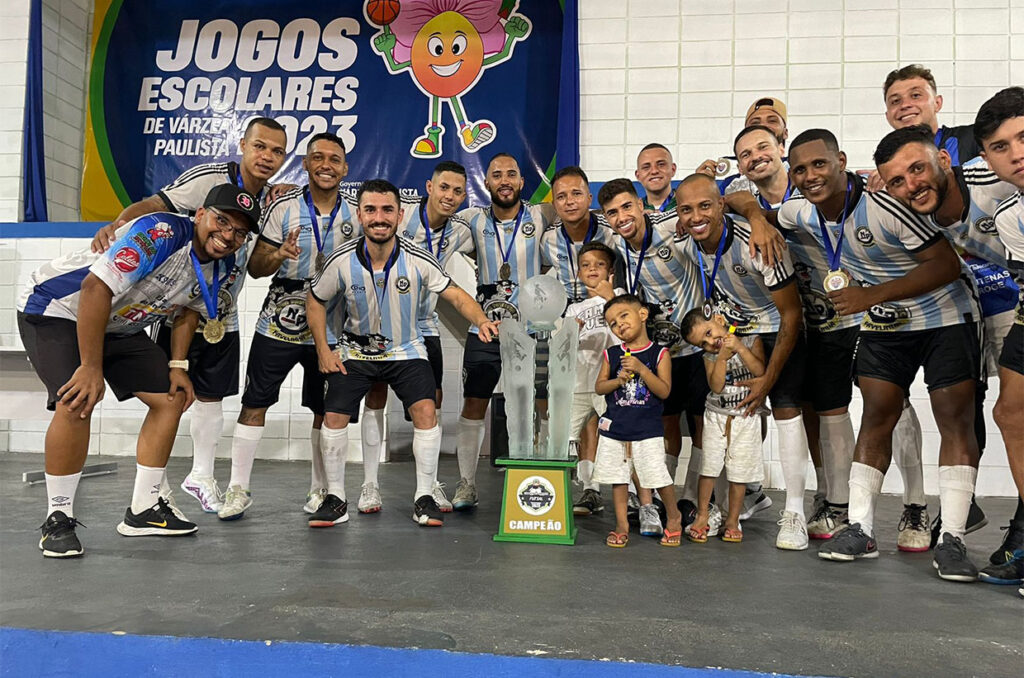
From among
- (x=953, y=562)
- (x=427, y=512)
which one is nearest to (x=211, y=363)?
(x=427, y=512)

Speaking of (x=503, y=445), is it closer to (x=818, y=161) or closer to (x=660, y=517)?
(x=660, y=517)

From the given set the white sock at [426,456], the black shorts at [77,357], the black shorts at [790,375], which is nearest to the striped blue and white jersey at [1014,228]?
the black shorts at [790,375]

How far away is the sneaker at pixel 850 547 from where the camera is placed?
2.71 meters

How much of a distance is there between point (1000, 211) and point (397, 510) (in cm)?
274

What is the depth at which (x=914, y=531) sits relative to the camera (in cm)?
297

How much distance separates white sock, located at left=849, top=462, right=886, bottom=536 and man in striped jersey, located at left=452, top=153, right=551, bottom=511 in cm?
167

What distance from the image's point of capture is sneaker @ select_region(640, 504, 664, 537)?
122 inches

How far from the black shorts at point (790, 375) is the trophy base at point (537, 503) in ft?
2.97

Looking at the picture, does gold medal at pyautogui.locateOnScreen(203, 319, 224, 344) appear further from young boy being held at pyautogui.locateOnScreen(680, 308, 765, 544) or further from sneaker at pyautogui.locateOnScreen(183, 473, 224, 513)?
young boy being held at pyautogui.locateOnScreen(680, 308, 765, 544)

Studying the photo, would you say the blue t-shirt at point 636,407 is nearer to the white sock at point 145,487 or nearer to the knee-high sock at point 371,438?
the knee-high sock at point 371,438

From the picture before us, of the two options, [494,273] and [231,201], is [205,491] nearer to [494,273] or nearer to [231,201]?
[231,201]

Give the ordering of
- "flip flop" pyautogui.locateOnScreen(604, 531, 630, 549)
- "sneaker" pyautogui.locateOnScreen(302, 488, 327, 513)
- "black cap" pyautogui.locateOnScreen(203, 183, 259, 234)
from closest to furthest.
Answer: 1. "black cap" pyautogui.locateOnScreen(203, 183, 259, 234)
2. "flip flop" pyautogui.locateOnScreen(604, 531, 630, 549)
3. "sneaker" pyautogui.locateOnScreen(302, 488, 327, 513)

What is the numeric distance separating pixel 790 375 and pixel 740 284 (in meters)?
0.42

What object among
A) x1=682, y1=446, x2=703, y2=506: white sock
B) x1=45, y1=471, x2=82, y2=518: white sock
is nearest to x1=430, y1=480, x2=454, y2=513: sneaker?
x1=682, y1=446, x2=703, y2=506: white sock
